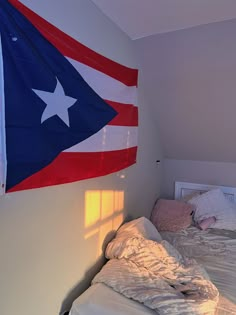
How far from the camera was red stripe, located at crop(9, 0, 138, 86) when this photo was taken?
1.15 metres

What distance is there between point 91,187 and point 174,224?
1439mm

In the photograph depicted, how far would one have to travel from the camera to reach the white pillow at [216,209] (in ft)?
9.36

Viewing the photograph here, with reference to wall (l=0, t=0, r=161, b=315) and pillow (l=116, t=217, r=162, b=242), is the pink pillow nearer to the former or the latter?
pillow (l=116, t=217, r=162, b=242)

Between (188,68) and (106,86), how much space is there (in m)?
1.04

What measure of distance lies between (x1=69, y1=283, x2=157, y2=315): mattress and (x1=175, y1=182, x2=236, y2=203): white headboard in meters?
2.16

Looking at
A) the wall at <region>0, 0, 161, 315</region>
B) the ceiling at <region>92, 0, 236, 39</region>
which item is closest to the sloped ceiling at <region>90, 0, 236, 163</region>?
the ceiling at <region>92, 0, 236, 39</region>

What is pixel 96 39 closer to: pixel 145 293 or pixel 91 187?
pixel 91 187

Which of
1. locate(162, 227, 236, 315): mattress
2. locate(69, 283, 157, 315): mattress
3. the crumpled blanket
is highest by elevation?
the crumpled blanket

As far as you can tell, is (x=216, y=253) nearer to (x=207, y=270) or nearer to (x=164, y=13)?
(x=207, y=270)

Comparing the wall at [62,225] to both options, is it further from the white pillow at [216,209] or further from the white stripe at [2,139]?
the white pillow at [216,209]

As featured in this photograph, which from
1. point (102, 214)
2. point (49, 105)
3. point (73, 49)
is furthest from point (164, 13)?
point (102, 214)

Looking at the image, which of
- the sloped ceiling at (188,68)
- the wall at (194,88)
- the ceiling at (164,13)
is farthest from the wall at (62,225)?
the wall at (194,88)

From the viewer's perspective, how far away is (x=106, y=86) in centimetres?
173

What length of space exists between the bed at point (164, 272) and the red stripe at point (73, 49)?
1229 millimetres
